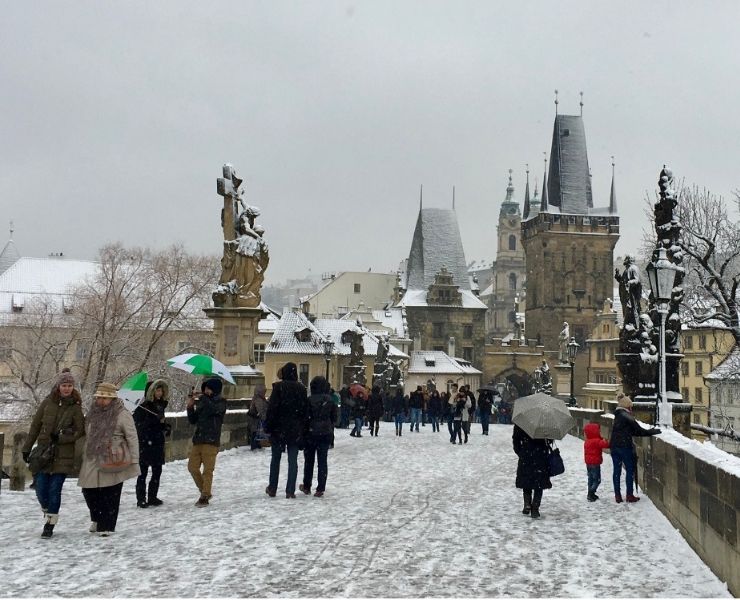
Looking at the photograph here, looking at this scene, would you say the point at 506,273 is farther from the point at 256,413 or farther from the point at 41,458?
the point at 41,458

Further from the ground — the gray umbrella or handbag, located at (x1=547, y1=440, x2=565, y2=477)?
the gray umbrella

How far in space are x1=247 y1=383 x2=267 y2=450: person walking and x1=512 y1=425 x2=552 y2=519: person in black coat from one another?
6069 millimetres

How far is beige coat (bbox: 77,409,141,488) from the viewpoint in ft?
27.1

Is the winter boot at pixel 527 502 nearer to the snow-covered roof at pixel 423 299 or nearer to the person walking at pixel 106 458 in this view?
the person walking at pixel 106 458

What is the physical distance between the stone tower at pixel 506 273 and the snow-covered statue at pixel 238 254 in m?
142

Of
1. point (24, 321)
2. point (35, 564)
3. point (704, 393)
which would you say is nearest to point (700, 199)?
point (35, 564)

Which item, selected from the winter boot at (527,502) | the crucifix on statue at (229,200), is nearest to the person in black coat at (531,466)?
the winter boot at (527,502)

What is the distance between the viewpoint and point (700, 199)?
31.8 m

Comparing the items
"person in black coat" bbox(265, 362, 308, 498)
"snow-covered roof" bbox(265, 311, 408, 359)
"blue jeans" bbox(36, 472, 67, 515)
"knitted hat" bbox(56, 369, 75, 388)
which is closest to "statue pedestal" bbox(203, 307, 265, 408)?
"person in black coat" bbox(265, 362, 308, 498)

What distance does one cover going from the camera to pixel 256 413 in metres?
15.6

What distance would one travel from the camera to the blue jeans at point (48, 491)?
8188 mm

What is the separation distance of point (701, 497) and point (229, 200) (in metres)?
14.3

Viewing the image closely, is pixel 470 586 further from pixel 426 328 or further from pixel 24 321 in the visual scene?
pixel 426 328

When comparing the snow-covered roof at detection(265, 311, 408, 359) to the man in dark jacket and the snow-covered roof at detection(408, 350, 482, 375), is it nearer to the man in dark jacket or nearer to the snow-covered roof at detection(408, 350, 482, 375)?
the snow-covered roof at detection(408, 350, 482, 375)
